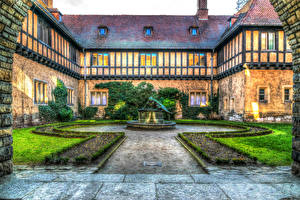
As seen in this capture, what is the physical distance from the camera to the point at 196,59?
20.4 meters

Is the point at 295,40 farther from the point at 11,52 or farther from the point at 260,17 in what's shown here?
the point at 260,17

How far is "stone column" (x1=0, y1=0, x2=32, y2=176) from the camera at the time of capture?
4156 millimetres

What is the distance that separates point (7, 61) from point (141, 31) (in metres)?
18.9

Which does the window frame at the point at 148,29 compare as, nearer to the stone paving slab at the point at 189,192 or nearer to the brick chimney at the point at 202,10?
the brick chimney at the point at 202,10

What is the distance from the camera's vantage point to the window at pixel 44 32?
1333 cm

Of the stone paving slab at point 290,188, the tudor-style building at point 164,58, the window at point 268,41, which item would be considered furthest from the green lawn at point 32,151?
the window at point 268,41

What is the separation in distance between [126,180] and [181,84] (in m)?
17.3

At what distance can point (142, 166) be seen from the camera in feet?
16.7

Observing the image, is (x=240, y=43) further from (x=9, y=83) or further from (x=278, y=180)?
(x=9, y=83)

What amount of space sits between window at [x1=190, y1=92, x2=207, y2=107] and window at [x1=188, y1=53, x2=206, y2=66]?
10.4ft

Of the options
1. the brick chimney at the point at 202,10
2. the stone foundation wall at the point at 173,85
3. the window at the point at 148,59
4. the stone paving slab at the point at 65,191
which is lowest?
the stone paving slab at the point at 65,191

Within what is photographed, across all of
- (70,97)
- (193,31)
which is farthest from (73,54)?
(193,31)

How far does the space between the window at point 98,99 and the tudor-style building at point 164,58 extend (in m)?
0.10

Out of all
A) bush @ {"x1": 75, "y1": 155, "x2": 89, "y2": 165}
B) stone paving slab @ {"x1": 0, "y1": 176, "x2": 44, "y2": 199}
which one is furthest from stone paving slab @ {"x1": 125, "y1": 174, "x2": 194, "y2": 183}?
stone paving slab @ {"x1": 0, "y1": 176, "x2": 44, "y2": 199}
